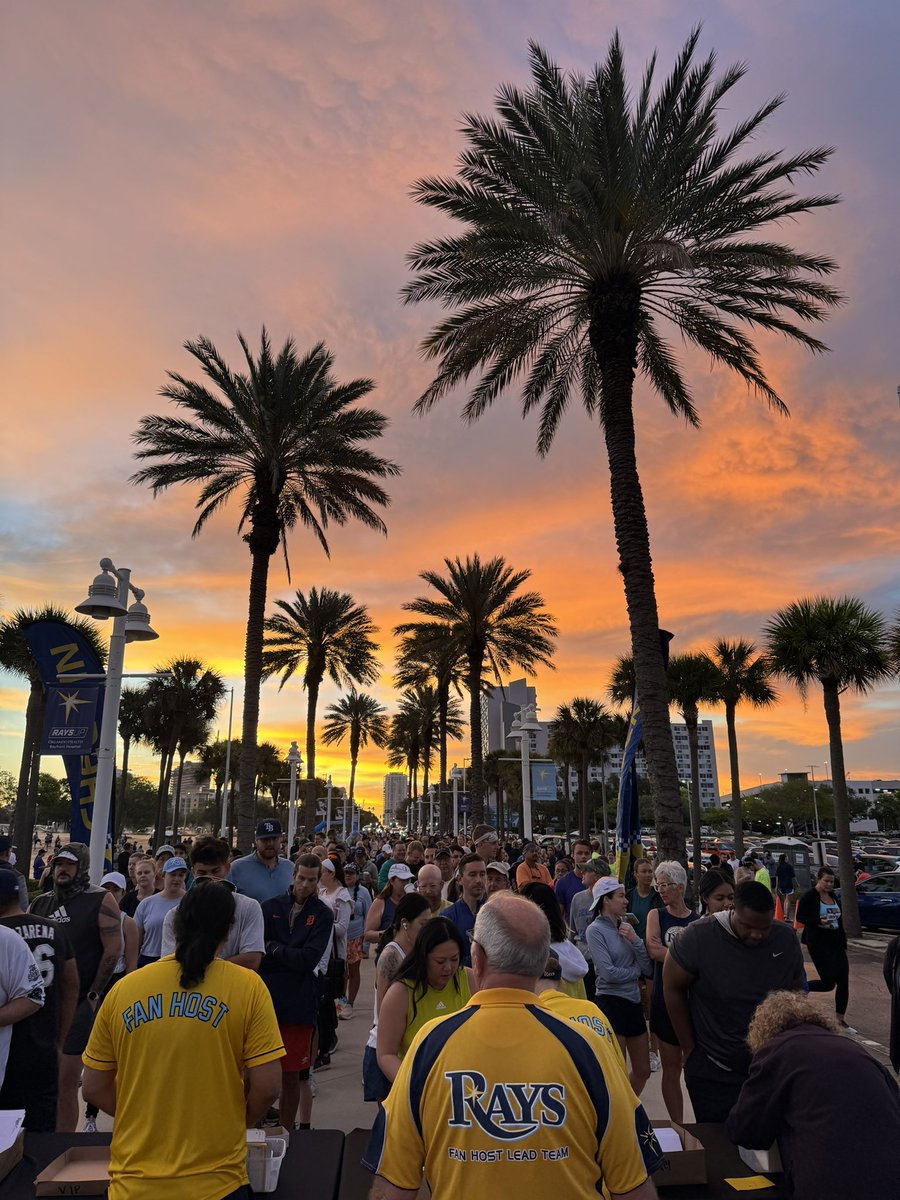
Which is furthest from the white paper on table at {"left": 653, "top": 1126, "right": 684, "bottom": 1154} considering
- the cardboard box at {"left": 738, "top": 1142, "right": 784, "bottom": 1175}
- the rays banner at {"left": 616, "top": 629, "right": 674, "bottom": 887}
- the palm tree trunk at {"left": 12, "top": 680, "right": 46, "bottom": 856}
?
the palm tree trunk at {"left": 12, "top": 680, "right": 46, "bottom": 856}

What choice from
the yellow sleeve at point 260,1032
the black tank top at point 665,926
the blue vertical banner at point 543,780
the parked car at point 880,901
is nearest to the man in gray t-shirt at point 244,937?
the yellow sleeve at point 260,1032

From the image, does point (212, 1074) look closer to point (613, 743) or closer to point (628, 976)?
point (628, 976)

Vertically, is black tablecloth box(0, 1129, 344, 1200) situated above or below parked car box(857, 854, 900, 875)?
above

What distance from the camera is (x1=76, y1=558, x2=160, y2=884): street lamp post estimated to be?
1063 cm

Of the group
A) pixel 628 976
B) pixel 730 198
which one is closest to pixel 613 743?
pixel 730 198

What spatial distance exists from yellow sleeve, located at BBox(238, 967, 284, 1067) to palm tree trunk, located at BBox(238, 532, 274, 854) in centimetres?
1687

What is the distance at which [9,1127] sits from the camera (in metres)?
2.94

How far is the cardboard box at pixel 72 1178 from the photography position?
2.70 metres

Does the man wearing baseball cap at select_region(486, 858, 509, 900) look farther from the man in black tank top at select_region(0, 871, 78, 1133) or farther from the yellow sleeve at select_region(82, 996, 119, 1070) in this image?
the yellow sleeve at select_region(82, 996, 119, 1070)

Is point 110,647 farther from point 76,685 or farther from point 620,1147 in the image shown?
point 620,1147

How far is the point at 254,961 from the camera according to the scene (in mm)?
4402

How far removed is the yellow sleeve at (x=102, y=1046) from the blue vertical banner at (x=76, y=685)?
31.9 ft

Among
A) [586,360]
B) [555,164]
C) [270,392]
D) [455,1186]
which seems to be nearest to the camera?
[455,1186]

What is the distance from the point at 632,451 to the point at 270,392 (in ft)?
33.4
